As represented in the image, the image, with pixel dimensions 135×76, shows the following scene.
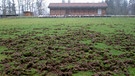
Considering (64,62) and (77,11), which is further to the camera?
(77,11)

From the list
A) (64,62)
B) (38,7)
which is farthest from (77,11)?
(64,62)

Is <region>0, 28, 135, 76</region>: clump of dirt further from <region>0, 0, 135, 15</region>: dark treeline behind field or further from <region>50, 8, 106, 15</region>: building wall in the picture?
<region>0, 0, 135, 15</region>: dark treeline behind field

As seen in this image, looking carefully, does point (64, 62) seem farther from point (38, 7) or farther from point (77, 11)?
point (38, 7)

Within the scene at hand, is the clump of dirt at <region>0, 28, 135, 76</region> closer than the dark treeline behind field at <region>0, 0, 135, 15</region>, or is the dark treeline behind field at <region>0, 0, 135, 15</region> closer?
the clump of dirt at <region>0, 28, 135, 76</region>

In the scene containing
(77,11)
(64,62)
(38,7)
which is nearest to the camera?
(64,62)

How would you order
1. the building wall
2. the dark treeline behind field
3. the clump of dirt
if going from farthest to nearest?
1. the dark treeline behind field
2. the building wall
3. the clump of dirt

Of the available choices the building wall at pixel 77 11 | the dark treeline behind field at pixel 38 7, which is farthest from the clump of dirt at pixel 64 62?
the dark treeline behind field at pixel 38 7

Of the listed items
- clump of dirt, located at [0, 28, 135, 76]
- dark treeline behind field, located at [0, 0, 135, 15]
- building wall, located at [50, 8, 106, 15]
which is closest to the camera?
clump of dirt, located at [0, 28, 135, 76]

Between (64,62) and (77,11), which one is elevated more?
(77,11)

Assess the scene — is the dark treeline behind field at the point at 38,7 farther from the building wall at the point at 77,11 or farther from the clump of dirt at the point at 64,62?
the clump of dirt at the point at 64,62

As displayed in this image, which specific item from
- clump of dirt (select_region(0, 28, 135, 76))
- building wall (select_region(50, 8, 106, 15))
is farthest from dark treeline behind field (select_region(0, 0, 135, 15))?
clump of dirt (select_region(0, 28, 135, 76))

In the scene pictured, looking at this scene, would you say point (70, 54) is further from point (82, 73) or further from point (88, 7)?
point (88, 7)

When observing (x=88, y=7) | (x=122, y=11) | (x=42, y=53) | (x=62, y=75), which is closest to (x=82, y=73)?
(x=62, y=75)

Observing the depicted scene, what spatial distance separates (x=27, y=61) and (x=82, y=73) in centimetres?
151
